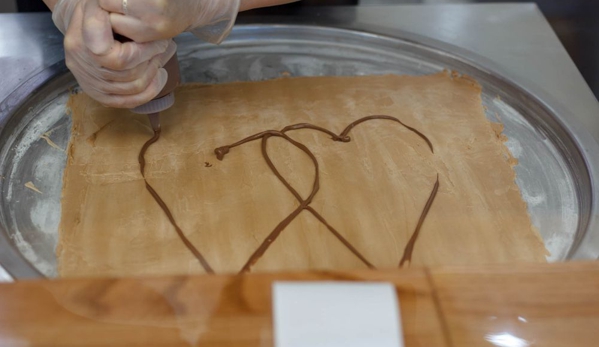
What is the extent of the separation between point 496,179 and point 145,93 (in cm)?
61

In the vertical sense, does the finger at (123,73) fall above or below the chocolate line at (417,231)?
above

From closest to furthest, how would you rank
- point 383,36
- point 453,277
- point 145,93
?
point 453,277
point 145,93
point 383,36

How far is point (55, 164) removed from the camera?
3.43 feet

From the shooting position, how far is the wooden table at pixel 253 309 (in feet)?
1.82

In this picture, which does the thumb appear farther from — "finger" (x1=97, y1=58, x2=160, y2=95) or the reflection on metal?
the reflection on metal

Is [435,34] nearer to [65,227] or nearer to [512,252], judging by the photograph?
[512,252]

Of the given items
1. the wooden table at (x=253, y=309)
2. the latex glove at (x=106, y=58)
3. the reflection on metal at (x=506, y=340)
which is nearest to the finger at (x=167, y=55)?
the latex glove at (x=106, y=58)

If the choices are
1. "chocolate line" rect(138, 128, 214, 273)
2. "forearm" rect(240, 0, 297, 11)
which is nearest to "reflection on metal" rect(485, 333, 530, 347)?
"chocolate line" rect(138, 128, 214, 273)

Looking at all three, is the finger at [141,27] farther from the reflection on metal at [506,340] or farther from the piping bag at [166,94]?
the reflection on metal at [506,340]

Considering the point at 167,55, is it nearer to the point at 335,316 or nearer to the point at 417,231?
the point at 417,231

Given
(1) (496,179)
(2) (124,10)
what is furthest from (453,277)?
(2) (124,10)

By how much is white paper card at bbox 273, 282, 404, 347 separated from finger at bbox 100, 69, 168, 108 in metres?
0.52

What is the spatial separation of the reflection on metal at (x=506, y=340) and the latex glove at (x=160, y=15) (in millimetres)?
625

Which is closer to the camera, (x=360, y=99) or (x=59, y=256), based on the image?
(x=59, y=256)
